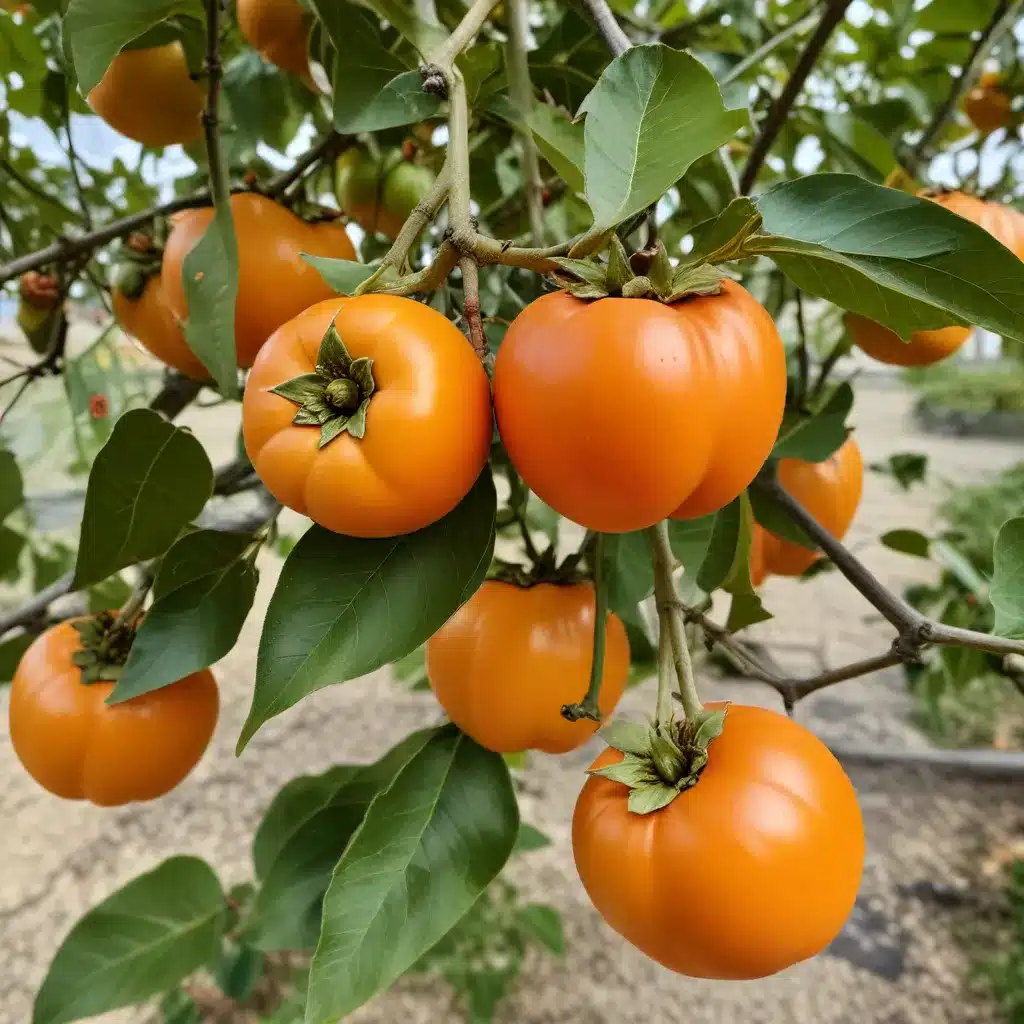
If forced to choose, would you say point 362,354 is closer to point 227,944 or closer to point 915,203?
point 915,203

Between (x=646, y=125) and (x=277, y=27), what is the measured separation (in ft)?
1.02

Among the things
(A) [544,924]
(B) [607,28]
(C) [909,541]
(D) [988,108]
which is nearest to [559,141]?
(B) [607,28]

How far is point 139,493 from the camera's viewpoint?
341 millimetres

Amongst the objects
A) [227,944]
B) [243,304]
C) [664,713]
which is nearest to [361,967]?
[664,713]

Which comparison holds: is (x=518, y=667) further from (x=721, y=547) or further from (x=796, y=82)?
(x=796, y=82)

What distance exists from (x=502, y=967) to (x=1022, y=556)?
3.30 feet

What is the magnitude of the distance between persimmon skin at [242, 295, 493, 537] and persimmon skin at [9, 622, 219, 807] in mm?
262

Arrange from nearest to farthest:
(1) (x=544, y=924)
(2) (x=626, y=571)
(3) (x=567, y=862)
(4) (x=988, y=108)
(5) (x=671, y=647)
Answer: (5) (x=671, y=647) < (2) (x=626, y=571) < (4) (x=988, y=108) < (1) (x=544, y=924) < (3) (x=567, y=862)

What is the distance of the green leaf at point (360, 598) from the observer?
0.83ft

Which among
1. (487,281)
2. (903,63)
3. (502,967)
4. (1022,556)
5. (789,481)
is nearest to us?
(1022,556)

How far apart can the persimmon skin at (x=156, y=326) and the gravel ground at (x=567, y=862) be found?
0.97m

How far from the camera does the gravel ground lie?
1112 millimetres

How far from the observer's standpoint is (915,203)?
23cm

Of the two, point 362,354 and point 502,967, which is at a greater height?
point 362,354
